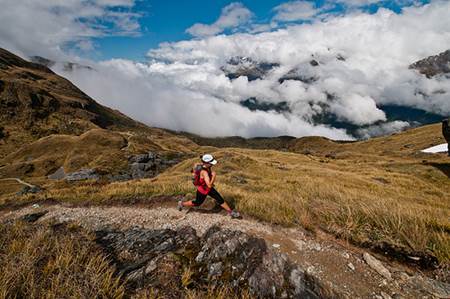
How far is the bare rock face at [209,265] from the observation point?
6320 millimetres

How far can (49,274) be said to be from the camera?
18.4ft

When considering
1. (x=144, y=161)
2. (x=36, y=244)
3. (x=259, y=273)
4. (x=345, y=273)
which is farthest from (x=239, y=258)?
(x=144, y=161)

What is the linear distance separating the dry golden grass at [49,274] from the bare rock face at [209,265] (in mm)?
915

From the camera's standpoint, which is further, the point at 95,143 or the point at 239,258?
the point at 95,143

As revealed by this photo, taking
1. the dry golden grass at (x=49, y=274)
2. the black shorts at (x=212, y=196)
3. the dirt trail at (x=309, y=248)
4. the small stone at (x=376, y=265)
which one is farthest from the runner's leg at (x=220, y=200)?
the dry golden grass at (x=49, y=274)

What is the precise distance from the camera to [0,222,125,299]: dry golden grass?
16.3 ft

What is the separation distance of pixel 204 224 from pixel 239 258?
320 centimetres

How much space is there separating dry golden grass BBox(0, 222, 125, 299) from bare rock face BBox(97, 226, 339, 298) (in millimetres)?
915

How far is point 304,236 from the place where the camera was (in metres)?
9.12

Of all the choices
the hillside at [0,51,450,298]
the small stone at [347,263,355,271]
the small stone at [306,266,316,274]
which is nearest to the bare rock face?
the hillside at [0,51,450,298]

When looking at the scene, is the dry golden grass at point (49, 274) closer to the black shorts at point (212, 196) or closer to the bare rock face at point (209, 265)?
the bare rock face at point (209, 265)

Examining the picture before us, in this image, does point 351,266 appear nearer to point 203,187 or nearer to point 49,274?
point 203,187

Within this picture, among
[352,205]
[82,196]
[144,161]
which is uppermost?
[352,205]

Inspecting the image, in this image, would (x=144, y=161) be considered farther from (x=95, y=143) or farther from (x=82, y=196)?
(x=82, y=196)
